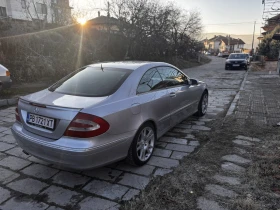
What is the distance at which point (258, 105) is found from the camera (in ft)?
22.2

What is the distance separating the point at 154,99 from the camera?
11.1ft

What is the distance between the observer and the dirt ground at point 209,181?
2430 mm

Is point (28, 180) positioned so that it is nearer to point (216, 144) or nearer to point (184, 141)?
point (184, 141)

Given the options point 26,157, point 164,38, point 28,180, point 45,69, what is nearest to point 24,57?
point 45,69

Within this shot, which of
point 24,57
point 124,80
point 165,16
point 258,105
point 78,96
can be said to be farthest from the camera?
point 165,16

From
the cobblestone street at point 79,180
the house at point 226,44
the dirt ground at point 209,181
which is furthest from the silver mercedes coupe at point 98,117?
the house at point 226,44

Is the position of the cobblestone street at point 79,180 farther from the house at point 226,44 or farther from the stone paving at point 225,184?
the house at point 226,44

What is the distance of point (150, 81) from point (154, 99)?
1.08ft

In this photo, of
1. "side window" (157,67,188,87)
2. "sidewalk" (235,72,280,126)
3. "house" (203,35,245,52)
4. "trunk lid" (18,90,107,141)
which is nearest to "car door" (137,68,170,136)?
"side window" (157,67,188,87)

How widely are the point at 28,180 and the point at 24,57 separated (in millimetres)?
8743

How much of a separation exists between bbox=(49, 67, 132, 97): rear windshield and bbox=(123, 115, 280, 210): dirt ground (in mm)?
1338

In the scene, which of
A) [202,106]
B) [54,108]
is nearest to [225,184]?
[54,108]

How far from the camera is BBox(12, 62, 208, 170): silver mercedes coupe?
2461 millimetres

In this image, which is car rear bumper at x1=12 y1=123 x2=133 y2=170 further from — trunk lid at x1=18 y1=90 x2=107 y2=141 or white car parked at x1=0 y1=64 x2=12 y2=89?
white car parked at x1=0 y1=64 x2=12 y2=89
